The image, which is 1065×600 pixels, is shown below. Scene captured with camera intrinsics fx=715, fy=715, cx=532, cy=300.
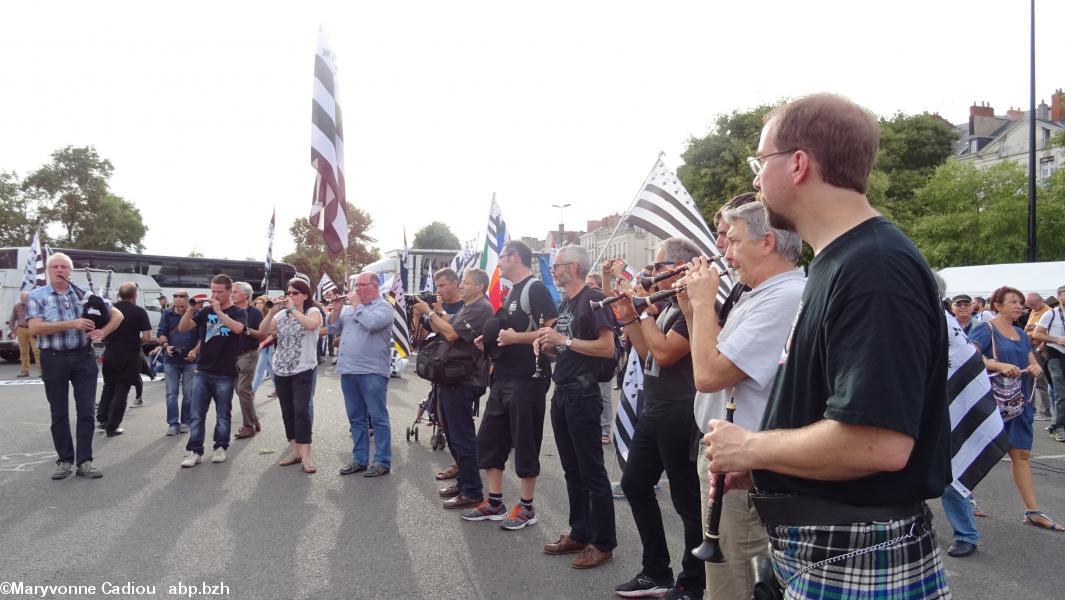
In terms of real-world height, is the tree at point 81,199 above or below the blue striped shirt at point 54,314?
above

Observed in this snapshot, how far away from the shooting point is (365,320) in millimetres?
6953

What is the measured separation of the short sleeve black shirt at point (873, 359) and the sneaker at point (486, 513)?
4.14m

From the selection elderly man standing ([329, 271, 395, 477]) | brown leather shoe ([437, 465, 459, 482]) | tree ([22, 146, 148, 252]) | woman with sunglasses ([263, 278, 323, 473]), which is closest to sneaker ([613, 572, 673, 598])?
brown leather shoe ([437, 465, 459, 482])

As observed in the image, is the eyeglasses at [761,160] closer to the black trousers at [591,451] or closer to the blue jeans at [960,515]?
the black trousers at [591,451]

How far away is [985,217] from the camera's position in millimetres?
31312

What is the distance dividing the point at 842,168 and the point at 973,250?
3607 cm

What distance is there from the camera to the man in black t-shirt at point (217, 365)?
750 centimetres

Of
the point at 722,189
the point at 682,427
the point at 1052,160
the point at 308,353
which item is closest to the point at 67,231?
the point at 722,189

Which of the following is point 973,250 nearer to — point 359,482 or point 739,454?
point 359,482

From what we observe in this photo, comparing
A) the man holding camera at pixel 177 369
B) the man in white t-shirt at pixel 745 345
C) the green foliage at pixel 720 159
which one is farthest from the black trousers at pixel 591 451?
the green foliage at pixel 720 159

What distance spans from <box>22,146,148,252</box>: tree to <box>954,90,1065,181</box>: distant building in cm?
6001

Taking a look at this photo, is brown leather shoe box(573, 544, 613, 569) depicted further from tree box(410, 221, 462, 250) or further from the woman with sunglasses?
tree box(410, 221, 462, 250)

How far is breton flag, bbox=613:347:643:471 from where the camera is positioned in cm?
541

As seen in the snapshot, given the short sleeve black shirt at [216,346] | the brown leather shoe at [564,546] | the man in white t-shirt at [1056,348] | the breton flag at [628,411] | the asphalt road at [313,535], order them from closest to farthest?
the asphalt road at [313,535] → the brown leather shoe at [564,546] → the breton flag at [628,411] → the short sleeve black shirt at [216,346] → the man in white t-shirt at [1056,348]
